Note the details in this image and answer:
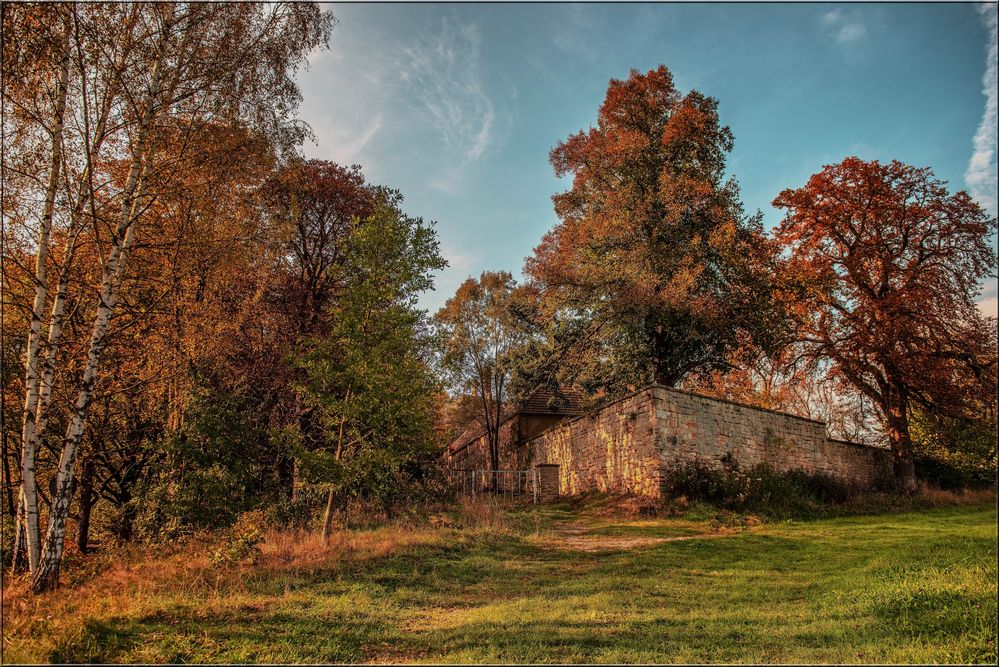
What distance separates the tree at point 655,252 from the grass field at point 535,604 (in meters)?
8.37

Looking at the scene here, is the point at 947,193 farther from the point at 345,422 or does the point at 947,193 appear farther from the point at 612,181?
the point at 345,422

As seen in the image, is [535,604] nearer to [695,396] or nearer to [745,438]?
[695,396]

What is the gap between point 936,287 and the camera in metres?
Result: 15.2

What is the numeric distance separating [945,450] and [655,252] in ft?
43.7

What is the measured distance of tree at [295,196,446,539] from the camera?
8.81 m

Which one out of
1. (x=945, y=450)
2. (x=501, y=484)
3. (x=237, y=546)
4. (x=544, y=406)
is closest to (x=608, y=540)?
(x=237, y=546)

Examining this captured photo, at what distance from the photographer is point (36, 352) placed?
5898 mm

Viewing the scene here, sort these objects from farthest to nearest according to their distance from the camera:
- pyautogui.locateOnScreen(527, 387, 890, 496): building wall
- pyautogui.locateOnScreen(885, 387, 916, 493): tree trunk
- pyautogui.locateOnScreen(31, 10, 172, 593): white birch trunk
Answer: pyautogui.locateOnScreen(885, 387, 916, 493): tree trunk < pyautogui.locateOnScreen(527, 387, 890, 496): building wall < pyautogui.locateOnScreen(31, 10, 172, 593): white birch trunk

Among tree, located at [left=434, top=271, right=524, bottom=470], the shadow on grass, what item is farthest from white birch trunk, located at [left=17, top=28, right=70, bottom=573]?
tree, located at [left=434, top=271, right=524, bottom=470]

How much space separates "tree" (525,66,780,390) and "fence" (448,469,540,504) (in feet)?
15.7

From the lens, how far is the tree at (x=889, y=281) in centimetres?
1484

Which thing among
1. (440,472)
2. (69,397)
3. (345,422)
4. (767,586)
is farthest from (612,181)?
(69,397)

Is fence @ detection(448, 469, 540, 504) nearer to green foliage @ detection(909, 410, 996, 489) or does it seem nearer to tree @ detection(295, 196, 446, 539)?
tree @ detection(295, 196, 446, 539)

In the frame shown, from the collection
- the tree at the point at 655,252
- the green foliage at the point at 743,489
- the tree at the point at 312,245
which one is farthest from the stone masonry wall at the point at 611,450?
the tree at the point at 312,245
